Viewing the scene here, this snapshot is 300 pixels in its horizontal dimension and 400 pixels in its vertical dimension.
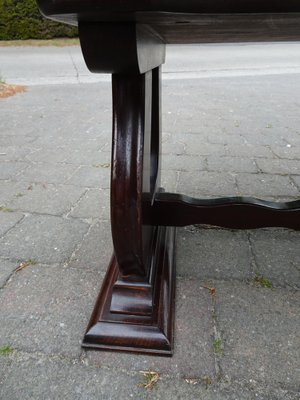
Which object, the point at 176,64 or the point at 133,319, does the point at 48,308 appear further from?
the point at 176,64

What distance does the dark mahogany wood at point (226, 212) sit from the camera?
1.24m

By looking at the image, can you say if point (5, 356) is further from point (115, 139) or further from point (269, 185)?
point (269, 185)

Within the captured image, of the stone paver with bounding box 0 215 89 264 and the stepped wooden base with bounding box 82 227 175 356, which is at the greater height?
the stepped wooden base with bounding box 82 227 175 356

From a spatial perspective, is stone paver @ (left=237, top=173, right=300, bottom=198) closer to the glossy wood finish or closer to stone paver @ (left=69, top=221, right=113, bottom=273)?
stone paver @ (left=69, top=221, right=113, bottom=273)

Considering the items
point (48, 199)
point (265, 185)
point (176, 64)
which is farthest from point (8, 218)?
point (176, 64)

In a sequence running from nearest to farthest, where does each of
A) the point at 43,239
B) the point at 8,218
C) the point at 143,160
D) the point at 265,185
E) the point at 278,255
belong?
the point at 143,160 < the point at 278,255 < the point at 43,239 < the point at 8,218 < the point at 265,185

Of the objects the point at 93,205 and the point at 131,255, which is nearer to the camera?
the point at 131,255

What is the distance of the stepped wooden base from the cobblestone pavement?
0.03 metres

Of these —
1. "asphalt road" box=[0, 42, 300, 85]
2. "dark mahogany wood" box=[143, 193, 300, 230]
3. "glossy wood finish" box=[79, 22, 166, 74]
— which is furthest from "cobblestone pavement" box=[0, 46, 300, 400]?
"asphalt road" box=[0, 42, 300, 85]

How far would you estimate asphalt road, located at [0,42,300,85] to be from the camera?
6.20 meters

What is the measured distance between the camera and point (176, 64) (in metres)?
7.48

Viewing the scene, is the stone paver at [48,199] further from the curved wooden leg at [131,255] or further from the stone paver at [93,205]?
the curved wooden leg at [131,255]

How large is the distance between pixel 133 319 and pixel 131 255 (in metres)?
0.17

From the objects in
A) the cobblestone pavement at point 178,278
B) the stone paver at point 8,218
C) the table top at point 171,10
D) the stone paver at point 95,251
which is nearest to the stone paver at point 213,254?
the cobblestone pavement at point 178,278
